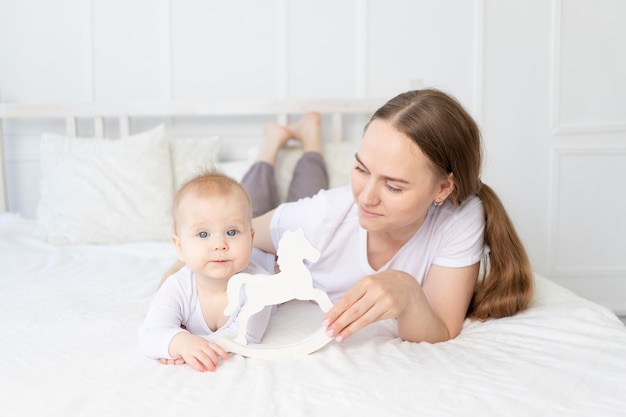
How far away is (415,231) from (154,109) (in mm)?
1652

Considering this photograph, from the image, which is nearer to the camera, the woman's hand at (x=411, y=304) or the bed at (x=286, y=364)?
the bed at (x=286, y=364)

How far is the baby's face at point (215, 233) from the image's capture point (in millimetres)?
1205

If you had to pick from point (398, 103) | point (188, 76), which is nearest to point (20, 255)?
point (188, 76)

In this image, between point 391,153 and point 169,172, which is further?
point 169,172

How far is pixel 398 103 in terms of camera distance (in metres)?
1.33

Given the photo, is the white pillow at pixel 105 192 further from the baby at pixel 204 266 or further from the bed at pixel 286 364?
the baby at pixel 204 266

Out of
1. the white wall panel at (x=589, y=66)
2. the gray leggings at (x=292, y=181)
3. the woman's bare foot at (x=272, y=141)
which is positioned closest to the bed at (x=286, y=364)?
the gray leggings at (x=292, y=181)

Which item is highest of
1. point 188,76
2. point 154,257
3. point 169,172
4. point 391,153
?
point 188,76

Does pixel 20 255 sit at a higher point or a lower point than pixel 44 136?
lower

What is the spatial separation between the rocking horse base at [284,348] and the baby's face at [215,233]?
146mm

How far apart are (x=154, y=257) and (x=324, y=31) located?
1.36 meters

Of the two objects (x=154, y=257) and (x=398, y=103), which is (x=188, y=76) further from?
(x=398, y=103)

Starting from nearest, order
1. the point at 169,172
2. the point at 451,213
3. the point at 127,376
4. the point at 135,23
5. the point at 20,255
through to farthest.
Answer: the point at 127,376
the point at 451,213
the point at 20,255
the point at 169,172
the point at 135,23

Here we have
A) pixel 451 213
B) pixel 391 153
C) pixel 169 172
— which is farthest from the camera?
pixel 169 172
